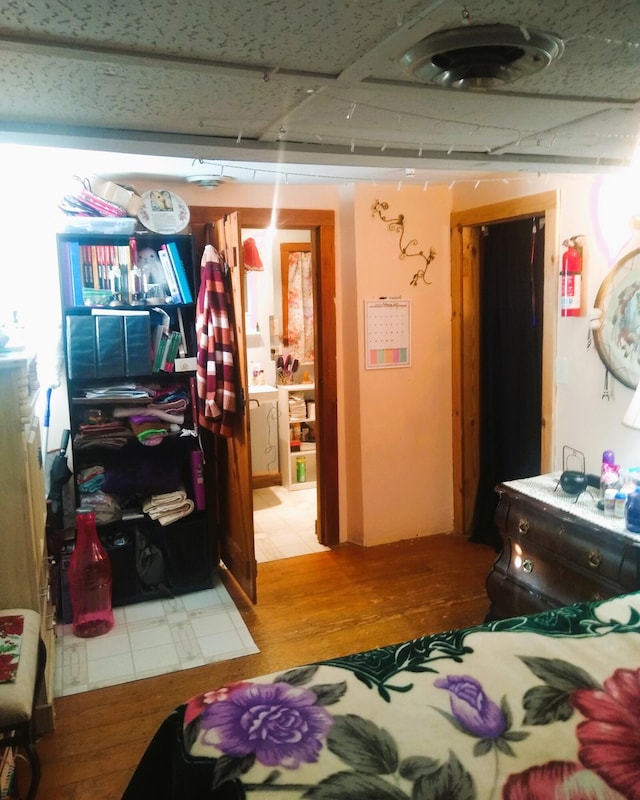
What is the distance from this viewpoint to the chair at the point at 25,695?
5.80 feet

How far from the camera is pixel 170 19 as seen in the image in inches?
31.0

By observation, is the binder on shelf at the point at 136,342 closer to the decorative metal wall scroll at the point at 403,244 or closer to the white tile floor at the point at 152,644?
the white tile floor at the point at 152,644

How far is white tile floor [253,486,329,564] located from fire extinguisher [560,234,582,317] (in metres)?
2.12

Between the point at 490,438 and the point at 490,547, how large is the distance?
0.69 metres

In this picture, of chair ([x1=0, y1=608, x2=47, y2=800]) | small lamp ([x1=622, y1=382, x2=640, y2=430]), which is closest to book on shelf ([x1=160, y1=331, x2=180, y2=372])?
chair ([x1=0, y1=608, x2=47, y2=800])

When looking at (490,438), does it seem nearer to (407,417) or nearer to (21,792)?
(407,417)

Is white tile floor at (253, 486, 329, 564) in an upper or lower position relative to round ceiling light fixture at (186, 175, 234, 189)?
lower

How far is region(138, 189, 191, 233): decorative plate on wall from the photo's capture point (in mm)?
3436

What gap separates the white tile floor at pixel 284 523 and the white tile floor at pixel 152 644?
732mm

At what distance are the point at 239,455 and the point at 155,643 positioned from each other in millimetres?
993

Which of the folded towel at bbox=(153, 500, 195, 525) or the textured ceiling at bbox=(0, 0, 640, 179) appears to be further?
the folded towel at bbox=(153, 500, 195, 525)

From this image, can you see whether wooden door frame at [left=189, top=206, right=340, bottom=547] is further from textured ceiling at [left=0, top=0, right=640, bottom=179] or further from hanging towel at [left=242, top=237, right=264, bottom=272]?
textured ceiling at [left=0, top=0, right=640, bottom=179]

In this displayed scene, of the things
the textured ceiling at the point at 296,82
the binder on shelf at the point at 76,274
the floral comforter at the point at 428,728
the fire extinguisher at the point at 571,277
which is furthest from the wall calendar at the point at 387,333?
the floral comforter at the point at 428,728

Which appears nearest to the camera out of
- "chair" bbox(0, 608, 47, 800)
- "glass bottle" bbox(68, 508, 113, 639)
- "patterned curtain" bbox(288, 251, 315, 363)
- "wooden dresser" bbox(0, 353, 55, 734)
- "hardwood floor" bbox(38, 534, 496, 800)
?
"chair" bbox(0, 608, 47, 800)
